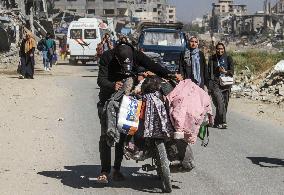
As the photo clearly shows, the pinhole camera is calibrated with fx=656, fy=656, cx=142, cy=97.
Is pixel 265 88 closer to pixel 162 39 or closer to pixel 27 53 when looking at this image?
pixel 162 39

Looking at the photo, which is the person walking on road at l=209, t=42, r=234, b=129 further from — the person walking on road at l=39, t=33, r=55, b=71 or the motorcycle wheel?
the person walking on road at l=39, t=33, r=55, b=71

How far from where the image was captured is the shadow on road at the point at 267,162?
8.45 meters

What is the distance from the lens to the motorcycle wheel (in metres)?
6.50

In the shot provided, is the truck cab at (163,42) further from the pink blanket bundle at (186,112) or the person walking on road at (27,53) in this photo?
the pink blanket bundle at (186,112)

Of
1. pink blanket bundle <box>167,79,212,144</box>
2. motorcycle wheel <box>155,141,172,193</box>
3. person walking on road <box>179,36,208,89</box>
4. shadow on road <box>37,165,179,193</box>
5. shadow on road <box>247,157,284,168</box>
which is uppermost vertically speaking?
person walking on road <box>179,36,208,89</box>

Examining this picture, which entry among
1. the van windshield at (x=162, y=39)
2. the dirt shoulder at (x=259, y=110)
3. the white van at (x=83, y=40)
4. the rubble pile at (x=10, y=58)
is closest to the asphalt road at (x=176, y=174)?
the dirt shoulder at (x=259, y=110)

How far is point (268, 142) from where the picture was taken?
10.7m

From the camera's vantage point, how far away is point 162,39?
73.5 feet

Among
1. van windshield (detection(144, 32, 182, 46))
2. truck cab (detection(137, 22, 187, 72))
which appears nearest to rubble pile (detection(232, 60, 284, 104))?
truck cab (detection(137, 22, 187, 72))

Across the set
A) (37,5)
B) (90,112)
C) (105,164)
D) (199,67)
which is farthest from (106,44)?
(37,5)

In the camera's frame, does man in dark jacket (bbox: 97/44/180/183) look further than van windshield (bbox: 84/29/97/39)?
No

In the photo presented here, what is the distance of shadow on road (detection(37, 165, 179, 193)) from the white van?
2757 centimetres

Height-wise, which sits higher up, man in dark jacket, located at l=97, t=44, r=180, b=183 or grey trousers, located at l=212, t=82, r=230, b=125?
man in dark jacket, located at l=97, t=44, r=180, b=183

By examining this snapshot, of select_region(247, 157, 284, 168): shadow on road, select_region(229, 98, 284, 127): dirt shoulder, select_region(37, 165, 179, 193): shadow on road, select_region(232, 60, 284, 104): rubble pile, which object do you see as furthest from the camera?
select_region(232, 60, 284, 104): rubble pile
